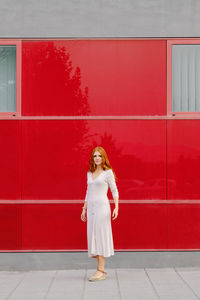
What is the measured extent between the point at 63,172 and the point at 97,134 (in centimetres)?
89

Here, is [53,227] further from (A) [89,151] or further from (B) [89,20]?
(B) [89,20]

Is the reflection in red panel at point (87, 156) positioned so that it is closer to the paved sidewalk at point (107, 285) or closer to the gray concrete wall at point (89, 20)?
the paved sidewalk at point (107, 285)

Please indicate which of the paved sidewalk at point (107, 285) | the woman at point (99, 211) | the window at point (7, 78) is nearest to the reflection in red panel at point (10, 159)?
the window at point (7, 78)

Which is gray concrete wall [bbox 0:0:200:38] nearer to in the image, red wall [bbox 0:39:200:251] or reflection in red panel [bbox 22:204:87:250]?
red wall [bbox 0:39:200:251]

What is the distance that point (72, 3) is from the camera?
831cm

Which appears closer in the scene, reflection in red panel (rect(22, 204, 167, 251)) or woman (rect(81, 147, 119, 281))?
woman (rect(81, 147, 119, 281))

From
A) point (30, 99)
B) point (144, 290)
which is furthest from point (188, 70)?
point (144, 290)

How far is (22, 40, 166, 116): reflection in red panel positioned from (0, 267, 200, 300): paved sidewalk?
2740 mm

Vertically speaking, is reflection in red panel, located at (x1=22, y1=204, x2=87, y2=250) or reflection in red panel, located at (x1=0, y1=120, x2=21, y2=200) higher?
reflection in red panel, located at (x1=0, y1=120, x2=21, y2=200)

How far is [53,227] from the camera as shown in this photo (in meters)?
8.25

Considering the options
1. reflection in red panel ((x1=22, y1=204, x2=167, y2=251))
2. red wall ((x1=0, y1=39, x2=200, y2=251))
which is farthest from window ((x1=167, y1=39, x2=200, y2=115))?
reflection in red panel ((x1=22, y1=204, x2=167, y2=251))

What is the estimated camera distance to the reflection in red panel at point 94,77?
8.30 meters

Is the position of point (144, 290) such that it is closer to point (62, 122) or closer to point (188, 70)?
point (62, 122)

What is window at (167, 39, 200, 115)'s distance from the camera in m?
8.34
